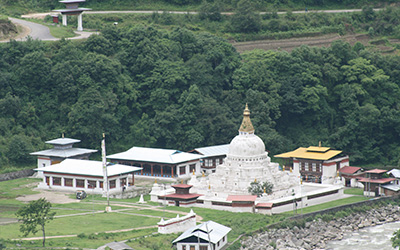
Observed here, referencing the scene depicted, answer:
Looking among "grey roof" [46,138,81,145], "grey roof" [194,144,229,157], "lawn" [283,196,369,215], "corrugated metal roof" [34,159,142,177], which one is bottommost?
"lawn" [283,196,369,215]

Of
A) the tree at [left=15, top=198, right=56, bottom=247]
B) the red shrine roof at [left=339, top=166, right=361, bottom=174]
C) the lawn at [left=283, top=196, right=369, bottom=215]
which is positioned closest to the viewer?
the tree at [left=15, top=198, right=56, bottom=247]

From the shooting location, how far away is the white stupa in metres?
94.2

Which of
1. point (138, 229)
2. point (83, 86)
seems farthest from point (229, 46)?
point (138, 229)

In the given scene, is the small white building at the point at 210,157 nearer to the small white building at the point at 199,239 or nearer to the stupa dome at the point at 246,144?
the stupa dome at the point at 246,144

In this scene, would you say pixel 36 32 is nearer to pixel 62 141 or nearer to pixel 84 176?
pixel 62 141

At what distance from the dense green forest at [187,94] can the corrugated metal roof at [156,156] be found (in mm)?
5675

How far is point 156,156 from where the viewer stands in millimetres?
105250

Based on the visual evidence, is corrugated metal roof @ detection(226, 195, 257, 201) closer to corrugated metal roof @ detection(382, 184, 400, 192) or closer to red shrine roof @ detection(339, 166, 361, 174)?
corrugated metal roof @ detection(382, 184, 400, 192)

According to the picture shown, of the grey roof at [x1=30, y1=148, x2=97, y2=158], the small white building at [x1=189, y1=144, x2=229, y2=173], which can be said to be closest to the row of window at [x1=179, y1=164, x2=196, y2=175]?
the small white building at [x1=189, y1=144, x2=229, y2=173]

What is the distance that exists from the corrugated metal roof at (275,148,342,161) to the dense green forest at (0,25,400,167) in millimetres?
6253

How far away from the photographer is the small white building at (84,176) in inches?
3822

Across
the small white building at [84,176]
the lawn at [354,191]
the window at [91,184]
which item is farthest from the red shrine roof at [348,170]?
the window at [91,184]

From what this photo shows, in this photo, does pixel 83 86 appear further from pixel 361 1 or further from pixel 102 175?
pixel 361 1

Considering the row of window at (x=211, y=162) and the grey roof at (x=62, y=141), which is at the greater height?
the grey roof at (x=62, y=141)
